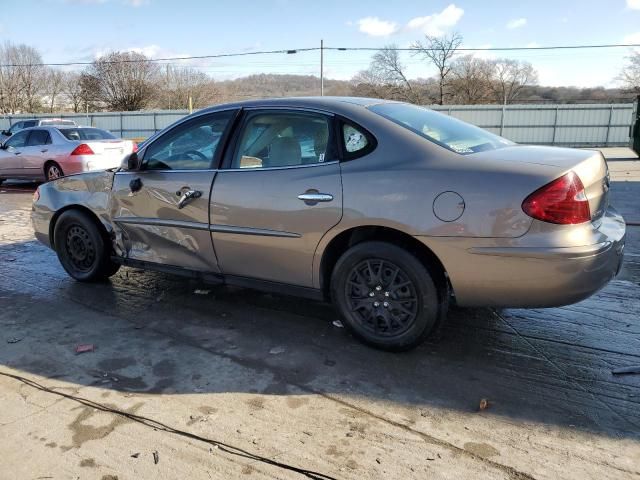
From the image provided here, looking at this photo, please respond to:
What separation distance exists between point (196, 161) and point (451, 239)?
2.13 meters

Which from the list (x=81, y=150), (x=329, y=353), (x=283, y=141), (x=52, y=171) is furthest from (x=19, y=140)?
(x=329, y=353)

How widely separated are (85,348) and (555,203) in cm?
319

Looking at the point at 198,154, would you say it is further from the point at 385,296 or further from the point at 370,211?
the point at 385,296

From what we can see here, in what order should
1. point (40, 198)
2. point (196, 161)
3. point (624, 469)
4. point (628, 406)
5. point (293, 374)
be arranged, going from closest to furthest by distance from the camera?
point (624, 469) < point (628, 406) < point (293, 374) < point (196, 161) < point (40, 198)

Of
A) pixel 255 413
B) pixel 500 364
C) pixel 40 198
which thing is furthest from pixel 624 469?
pixel 40 198

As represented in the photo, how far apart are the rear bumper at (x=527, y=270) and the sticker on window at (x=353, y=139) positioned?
→ 76 centimetres

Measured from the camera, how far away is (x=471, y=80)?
58.8 metres

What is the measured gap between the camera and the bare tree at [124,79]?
53.5 meters

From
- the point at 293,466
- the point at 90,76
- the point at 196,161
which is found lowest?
the point at 293,466

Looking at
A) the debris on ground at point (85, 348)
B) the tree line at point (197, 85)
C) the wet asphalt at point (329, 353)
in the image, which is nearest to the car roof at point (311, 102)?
the wet asphalt at point (329, 353)

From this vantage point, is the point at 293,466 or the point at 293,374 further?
the point at 293,374

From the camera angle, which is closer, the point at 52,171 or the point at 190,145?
the point at 190,145

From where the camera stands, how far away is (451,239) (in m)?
3.04

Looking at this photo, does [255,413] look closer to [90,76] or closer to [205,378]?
[205,378]
